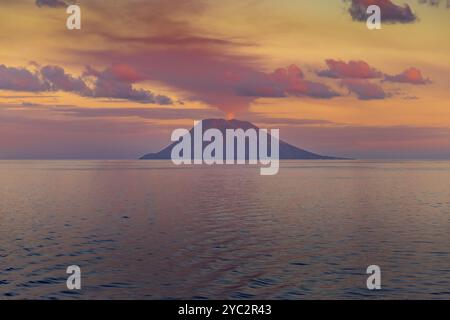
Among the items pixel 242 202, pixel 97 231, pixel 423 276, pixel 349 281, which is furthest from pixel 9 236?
pixel 242 202

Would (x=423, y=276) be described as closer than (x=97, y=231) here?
Yes

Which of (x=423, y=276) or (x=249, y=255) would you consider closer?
(x=423, y=276)

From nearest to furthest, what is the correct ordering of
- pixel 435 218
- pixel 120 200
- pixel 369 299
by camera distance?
pixel 369 299, pixel 435 218, pixel 120 200

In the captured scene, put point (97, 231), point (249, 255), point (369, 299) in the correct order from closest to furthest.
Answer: point (369, 299) → point (249, 255) → point (97, 231)

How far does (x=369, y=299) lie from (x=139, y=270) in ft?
64.9

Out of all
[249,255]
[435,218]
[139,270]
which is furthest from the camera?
[435,218]

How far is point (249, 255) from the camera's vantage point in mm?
48812

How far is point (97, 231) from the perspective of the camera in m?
64.6
